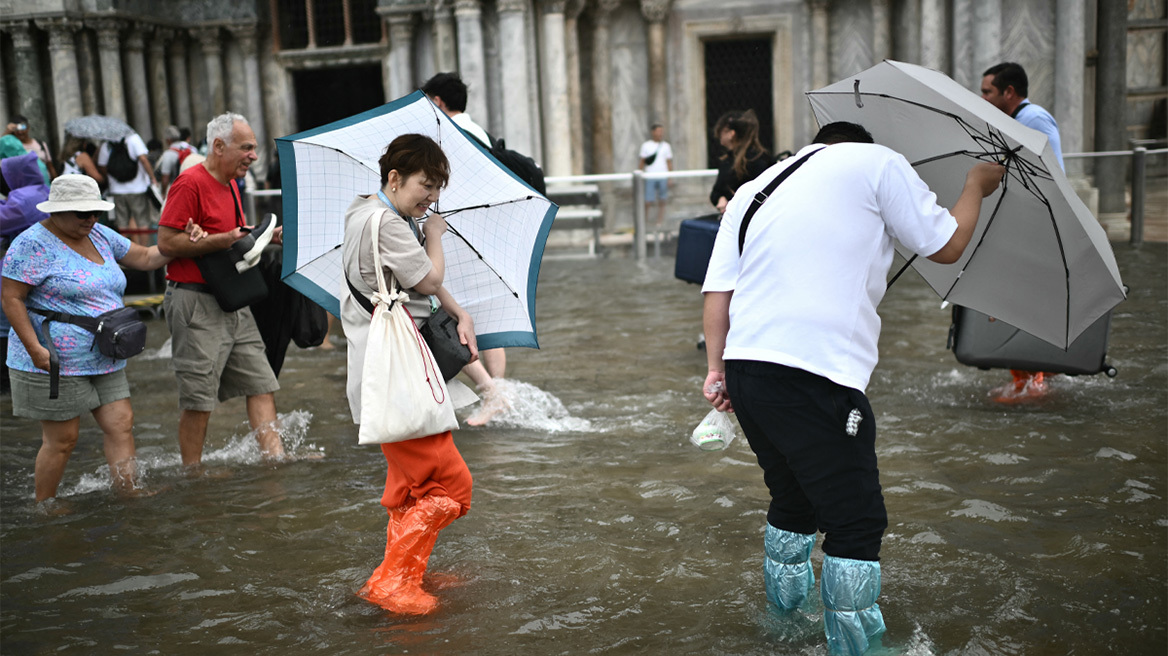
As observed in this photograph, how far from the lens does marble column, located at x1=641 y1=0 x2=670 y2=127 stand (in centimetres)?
1609

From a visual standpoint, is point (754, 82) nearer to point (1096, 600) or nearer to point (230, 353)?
point (230, 353)

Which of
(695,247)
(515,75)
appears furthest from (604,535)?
(515,75)

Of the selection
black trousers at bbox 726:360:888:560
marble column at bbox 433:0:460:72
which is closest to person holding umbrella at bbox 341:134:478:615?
black trousers at bbox 726:360:888:560

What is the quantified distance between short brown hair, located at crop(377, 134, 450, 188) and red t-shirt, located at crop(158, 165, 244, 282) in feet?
5.72

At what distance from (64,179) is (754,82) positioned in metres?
13.4

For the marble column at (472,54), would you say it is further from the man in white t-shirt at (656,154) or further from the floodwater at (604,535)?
the floodwater at (604,535)

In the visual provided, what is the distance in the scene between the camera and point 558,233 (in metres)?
14.4

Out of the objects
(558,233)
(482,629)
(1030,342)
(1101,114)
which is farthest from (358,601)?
(1101,114)

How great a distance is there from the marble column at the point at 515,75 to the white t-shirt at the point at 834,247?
1268 cm

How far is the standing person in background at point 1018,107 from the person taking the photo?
583 centimetres

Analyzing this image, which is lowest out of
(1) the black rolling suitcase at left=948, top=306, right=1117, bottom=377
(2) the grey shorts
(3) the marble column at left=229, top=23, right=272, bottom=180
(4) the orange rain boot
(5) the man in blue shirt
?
(4) the orange rain boot

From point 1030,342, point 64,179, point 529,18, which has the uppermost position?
point 529,18

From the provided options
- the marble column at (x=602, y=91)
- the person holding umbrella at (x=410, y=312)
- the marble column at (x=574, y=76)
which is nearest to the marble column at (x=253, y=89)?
the marble column at (x=574, y=76)

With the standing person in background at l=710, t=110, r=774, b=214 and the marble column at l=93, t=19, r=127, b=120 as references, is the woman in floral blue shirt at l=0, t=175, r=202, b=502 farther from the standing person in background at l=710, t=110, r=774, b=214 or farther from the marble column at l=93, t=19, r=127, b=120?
the marble column at l=93, t=19, r=127, b=120
